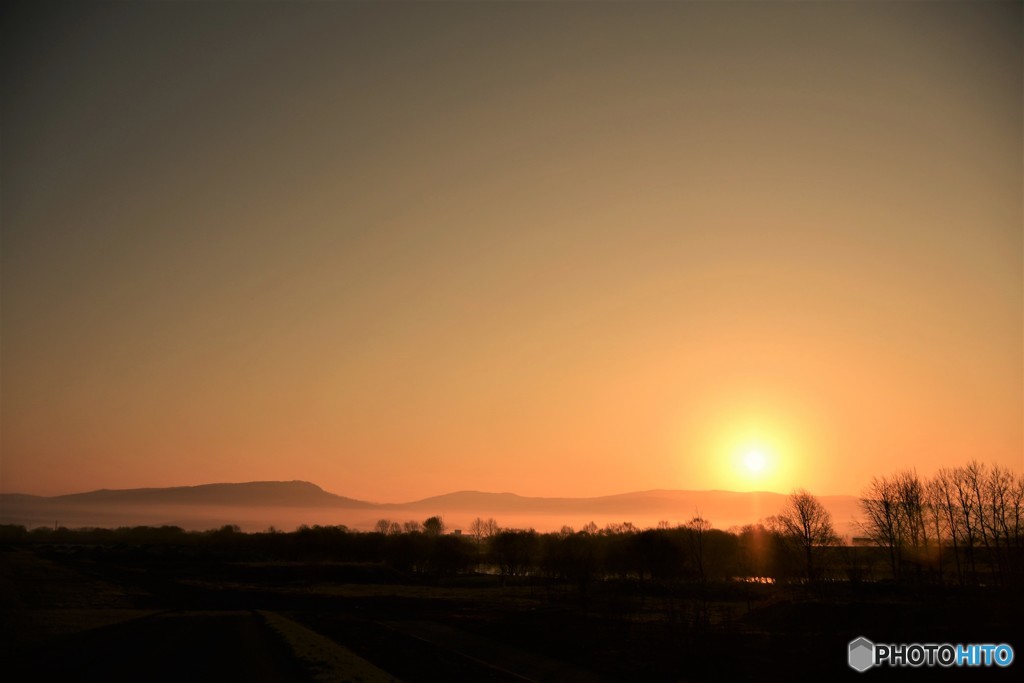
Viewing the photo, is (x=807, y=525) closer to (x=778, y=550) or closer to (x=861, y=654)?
(x=778, y=550)

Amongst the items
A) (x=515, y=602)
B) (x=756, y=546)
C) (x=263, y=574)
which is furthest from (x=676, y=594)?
(x=263, y=574)

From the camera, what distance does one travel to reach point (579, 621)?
51094 millimetres

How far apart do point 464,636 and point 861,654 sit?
2700 cm

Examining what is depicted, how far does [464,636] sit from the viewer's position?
47.4 metres

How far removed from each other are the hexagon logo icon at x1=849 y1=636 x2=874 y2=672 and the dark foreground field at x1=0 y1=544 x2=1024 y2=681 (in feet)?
2.19

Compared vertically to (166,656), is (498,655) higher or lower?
lower

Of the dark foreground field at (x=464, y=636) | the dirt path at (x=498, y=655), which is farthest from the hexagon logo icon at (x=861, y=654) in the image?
the dirt path at (x=498, y=655)

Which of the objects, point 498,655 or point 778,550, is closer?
point 498,655

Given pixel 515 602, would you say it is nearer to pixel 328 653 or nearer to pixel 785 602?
pixel 785 602

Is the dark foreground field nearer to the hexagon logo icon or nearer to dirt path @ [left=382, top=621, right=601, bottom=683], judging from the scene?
dirt path @ [left=382, top=621, right=601, bottom=683]

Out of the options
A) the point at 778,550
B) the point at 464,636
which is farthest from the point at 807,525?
A: the point at 464,636

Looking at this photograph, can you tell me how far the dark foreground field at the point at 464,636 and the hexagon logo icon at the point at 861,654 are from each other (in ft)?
2.19

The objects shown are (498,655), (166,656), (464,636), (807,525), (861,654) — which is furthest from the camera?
(807,525)

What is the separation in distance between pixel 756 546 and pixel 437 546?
74.1 meters
